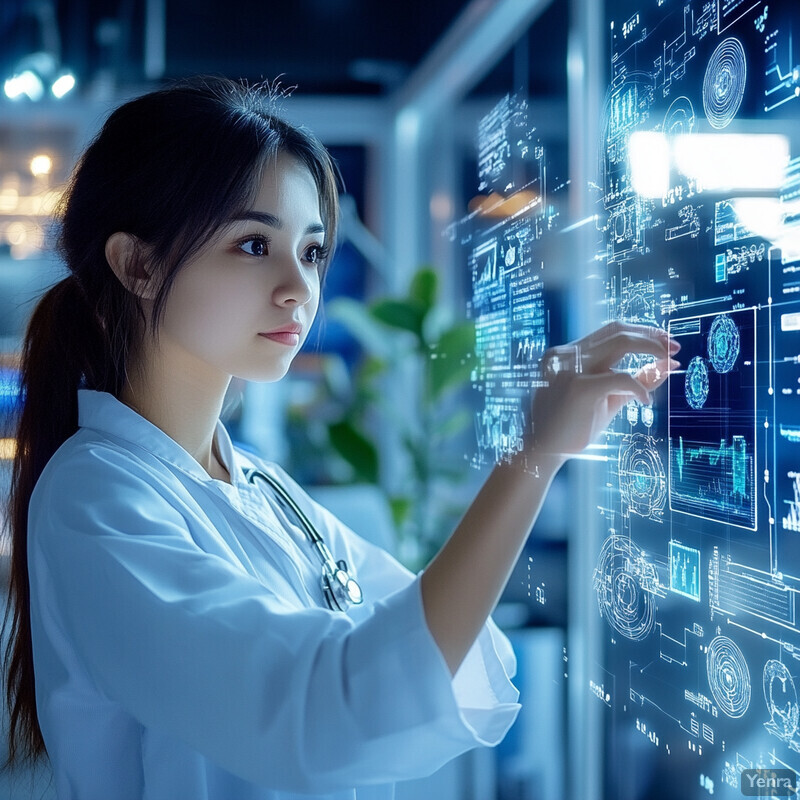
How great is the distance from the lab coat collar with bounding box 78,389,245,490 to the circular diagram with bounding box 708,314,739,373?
488mm

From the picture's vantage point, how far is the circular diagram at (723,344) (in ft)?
1.76

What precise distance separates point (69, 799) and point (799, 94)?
2.65ft

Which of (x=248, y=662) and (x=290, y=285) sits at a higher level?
(x=290, y=285)

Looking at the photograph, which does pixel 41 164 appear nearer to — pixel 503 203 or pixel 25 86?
pixel 25 86

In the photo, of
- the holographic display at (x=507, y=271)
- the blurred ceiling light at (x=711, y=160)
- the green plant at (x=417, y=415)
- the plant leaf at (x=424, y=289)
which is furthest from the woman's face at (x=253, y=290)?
the plant leaf at (x=424, y=289)

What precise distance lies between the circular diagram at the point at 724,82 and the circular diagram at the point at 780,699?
362 mm

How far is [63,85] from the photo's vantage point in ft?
6.98

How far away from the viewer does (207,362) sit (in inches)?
32.7

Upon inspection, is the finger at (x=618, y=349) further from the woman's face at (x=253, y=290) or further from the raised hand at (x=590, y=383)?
the woman's face at (x=253, y=290)

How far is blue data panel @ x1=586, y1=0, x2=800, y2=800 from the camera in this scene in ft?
1.62

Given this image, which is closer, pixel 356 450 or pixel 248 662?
pixel 248 662

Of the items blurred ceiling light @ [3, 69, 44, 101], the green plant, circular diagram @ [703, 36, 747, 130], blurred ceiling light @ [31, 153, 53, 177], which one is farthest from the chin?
blurred ceiling light @ [3, 69, 44, 101]

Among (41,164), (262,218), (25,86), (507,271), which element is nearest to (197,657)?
(262,218)

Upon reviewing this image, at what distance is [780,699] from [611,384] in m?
0.23
